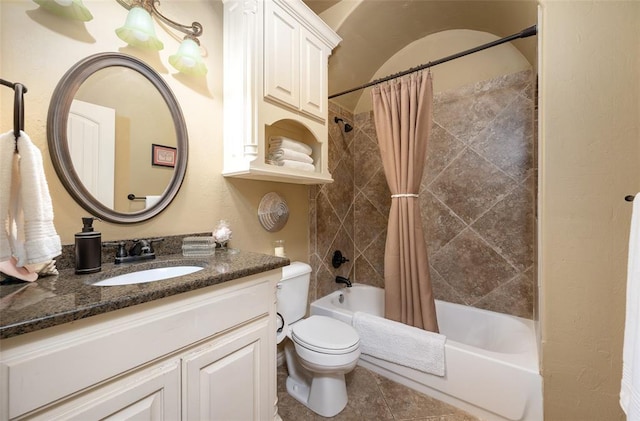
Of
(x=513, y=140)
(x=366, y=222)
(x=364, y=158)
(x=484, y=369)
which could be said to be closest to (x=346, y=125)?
(x=364, y=158)

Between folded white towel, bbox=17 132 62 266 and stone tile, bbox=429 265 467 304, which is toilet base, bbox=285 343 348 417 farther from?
folded white towel, bbox=17 132 62 266

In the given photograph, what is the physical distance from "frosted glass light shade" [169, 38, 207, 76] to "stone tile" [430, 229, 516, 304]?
6.95ft

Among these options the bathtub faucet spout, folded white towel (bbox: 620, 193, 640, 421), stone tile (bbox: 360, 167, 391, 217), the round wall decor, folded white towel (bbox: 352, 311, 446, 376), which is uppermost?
stone tile (bbox: 360, 167, 391, 217)

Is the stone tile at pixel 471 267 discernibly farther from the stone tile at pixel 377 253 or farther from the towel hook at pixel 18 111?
the towel hook at pixel 18 111

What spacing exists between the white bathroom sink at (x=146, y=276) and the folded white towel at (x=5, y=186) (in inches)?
10.2

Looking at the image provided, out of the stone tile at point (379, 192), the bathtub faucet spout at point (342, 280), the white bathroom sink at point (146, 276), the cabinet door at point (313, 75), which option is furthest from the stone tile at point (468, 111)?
the white bathroom sink at point (146, 276)

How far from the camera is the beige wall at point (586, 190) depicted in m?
0.97

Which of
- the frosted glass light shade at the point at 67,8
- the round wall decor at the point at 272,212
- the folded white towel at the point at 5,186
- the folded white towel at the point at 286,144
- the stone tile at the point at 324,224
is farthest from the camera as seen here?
the stone tile at the point at 324,224

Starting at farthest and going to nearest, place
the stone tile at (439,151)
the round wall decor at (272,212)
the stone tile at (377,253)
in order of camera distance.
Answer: the stone tile at (377,253) < the stone tile at (439,151) < the round wall decor at (272,212)

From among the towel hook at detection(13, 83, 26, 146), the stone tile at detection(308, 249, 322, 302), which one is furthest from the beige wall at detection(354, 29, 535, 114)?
the towel hook at detection(13, 83, 26, 146)

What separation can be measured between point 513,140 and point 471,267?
38.9 inches

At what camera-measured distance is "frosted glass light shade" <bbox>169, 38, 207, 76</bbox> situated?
121cm

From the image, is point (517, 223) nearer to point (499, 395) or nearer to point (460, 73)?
point (499, 395)

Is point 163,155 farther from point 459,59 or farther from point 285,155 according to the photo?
point 459,59
